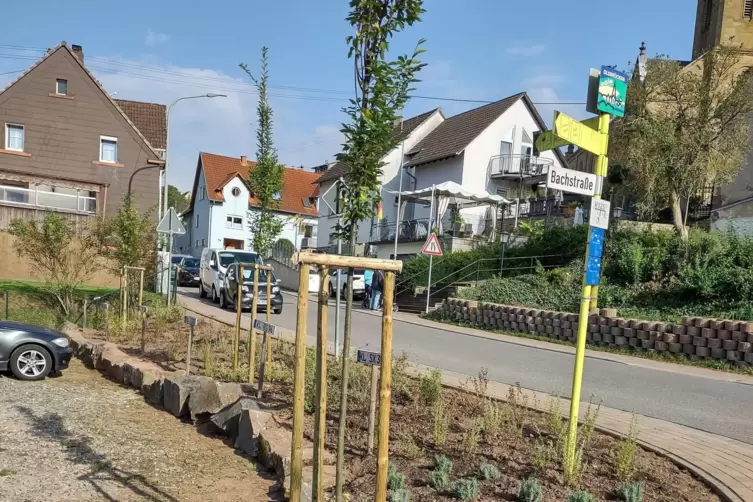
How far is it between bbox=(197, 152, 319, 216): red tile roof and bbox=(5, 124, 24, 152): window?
20240mm

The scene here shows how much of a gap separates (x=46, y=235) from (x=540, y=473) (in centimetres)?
1416

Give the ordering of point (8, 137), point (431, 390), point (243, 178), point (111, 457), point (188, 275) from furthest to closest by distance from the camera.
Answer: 1. point (243, 178)
2. point (188, 275)
3. point (8, 137)
4. point (431, 390)
5. point (111, 457)

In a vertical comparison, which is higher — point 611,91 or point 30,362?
point 611,91

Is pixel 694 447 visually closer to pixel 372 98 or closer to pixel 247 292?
pixel 372 98

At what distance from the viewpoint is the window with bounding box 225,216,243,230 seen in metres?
50.8

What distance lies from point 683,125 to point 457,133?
17626 mm

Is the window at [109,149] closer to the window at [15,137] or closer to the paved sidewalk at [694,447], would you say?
the window at [15,137]

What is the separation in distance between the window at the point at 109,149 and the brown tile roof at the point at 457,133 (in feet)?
53.4

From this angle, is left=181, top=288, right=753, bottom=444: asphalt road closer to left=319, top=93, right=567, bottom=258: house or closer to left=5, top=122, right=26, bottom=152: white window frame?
left=319, top=93, right=567, bottom=258: house

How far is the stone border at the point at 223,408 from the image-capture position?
16.8 ft

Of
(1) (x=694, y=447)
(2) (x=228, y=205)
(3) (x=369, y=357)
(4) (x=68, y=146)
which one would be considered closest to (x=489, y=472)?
(3) (x=369, y=357)

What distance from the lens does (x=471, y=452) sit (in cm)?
517

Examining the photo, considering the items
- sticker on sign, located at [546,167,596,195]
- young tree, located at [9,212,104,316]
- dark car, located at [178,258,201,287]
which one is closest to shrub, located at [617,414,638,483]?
sticker on sign, located at [546,167,596,195]

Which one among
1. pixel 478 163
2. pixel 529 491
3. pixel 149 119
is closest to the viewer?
pixel 529 491
